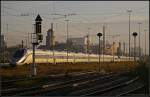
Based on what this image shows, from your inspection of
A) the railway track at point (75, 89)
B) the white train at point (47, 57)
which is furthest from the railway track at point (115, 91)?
the white train at point (47, 57)

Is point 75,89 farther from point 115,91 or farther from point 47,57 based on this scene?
point 47,57

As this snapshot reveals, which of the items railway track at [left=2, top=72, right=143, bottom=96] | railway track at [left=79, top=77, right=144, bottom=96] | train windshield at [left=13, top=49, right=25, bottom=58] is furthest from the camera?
train windshield at [left=13, top=49, right=25, bottom=58]

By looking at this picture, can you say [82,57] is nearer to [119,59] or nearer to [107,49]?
[119,59]

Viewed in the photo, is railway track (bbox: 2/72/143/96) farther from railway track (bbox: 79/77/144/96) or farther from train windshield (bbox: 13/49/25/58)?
train windshield (bbox: 13/49/25/58)

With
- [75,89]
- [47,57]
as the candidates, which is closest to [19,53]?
[47,57]

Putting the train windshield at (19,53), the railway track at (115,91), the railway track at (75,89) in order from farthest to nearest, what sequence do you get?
the train windshield at (19,53) < the railway track at (115,91) < the railway track at (75,89)

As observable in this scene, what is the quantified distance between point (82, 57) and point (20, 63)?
75.0 ft

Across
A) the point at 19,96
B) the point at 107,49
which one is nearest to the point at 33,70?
the point at 19,96

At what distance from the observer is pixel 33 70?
3136 centimetres

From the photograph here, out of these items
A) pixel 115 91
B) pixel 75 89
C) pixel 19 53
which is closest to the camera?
pixel 115 91

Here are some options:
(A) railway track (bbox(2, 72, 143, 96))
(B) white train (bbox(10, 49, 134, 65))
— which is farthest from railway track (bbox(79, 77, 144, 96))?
(B) white train (bbox(10, 49, 134, 65))

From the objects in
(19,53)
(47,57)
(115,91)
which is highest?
(19,53)

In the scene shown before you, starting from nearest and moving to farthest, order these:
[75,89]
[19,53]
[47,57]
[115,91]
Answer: [115,91] < [75,89] < [19,53] < [47,57]

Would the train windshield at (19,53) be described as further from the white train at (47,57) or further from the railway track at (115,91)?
the railway track at (115,91)
